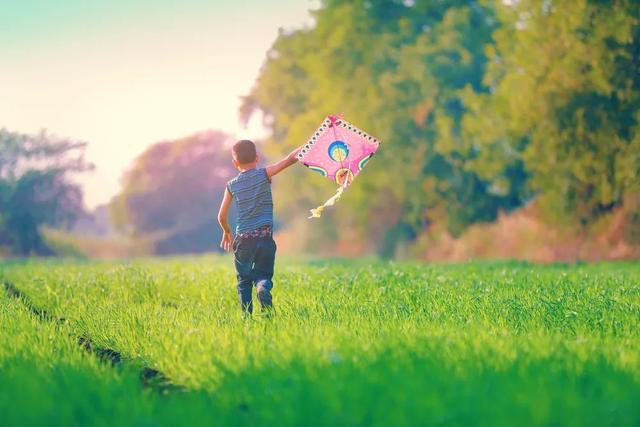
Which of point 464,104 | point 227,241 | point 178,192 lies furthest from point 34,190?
point 227,241

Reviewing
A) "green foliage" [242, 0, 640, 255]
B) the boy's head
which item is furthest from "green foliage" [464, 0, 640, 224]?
the boy's head

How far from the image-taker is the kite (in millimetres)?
8453

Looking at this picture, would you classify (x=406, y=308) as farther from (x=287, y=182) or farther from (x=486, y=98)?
(x=287, y=182)

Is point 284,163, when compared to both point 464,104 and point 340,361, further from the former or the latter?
point 464,104

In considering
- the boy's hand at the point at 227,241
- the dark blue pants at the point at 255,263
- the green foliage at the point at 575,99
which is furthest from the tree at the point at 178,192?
the dark blue pants at the point at 255,263

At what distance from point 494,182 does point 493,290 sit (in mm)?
18553

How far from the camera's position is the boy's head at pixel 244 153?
876 cm


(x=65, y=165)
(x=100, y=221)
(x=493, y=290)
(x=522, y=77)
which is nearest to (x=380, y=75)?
(x=522, y=77)

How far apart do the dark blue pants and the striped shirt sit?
16cm

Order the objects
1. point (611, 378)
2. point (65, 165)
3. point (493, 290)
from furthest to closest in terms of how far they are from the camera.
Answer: point (65, 165)
point (493, 290)
point (611, 378)

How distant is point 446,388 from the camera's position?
486 centimetres

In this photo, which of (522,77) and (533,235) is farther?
(533,235)

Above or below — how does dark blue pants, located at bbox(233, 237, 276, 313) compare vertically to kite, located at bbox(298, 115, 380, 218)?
below

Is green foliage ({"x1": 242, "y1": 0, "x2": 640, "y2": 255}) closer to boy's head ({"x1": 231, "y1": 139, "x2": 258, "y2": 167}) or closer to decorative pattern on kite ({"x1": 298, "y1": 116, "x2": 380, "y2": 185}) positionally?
decorative pattern on kite ({"x1": 298, "y1": 116, "x2": 380, "y2": 185})
